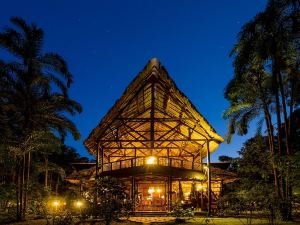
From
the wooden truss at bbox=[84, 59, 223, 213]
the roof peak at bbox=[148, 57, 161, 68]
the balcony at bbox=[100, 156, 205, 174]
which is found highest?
the roof peak at bbox=[148, 57, 161, 68]

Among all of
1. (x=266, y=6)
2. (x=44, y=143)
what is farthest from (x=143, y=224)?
(x=266, y=6)

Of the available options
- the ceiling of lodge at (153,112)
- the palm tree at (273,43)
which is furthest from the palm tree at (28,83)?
the palm tree at (273,43)

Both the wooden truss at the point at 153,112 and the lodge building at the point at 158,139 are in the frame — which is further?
the lodge building at the point at 158,139

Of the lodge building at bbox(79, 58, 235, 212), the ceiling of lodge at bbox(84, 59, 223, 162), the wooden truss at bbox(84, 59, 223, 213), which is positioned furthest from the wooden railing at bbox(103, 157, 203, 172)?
the ceiling of lodge at bbox(84, 59, 223, 162)

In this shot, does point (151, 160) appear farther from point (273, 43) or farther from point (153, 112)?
point (273, 43)

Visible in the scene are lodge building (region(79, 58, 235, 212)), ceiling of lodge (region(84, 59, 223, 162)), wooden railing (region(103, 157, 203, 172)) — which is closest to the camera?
ceiling of lodge (region(84, 59, 223, 162))

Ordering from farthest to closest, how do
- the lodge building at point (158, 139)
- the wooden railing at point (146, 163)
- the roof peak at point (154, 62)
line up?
the wooden railing at point (146, 163)
the lodge building at point (158, 139)
the roof peak at point (154, 62)

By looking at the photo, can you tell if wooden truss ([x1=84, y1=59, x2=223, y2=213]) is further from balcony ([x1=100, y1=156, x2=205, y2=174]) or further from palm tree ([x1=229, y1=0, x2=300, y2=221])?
palm tree ([x1=229, y1=0, x2=300, y2=221])

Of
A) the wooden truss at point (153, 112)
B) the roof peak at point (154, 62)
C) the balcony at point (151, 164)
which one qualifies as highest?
the roof peak at point (154, 62)

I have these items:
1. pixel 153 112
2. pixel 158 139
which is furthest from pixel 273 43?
pixel 158 139

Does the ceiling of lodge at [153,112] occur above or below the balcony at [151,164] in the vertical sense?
above

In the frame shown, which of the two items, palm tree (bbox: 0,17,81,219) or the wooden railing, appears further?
the wooden railing

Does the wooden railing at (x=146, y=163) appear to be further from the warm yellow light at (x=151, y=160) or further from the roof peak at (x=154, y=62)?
the roof peak at (x=154, y=62)

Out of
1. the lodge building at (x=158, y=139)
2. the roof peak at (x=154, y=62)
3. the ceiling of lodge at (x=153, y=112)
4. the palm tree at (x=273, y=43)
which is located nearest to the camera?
the palm tree at (x=273, y=43)
